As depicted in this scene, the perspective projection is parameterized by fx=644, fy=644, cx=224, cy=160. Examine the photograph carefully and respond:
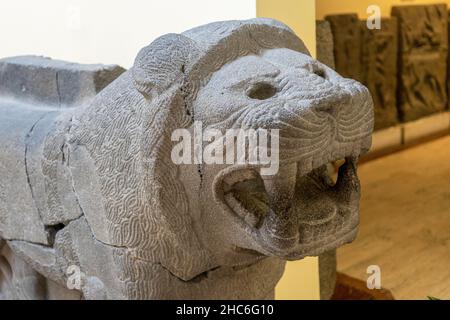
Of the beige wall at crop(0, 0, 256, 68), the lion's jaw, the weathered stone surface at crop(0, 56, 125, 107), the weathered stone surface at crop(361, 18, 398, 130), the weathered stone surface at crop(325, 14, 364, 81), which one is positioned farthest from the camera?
the weathered stone surface at crop(361, 18, 398, 130)

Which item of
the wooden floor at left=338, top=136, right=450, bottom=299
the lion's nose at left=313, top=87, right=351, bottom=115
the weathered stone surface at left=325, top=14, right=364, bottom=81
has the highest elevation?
the lion's nose at left=313, top=87, right=351, bottom=115

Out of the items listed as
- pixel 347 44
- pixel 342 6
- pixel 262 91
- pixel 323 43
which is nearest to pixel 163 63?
pixel 262 91

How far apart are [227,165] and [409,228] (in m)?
1.69

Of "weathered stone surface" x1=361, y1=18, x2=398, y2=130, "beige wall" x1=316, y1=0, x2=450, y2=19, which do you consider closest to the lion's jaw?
"beige wall" x1=316, y1=0, x2=450, y2=19

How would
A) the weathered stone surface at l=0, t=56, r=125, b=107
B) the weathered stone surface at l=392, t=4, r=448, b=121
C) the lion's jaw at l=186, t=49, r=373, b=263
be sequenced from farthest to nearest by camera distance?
the weathered stone surface at l=392, t=4, r=448, b=121
the weathered stone surface at l=0, t=56, r=125, b=107
the lion's jaw at l=186, t=49, r=373, b=263

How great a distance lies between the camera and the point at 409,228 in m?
2.68

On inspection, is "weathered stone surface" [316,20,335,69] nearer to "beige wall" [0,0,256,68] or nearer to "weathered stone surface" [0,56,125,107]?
"beige wall" [0,0,256,68]

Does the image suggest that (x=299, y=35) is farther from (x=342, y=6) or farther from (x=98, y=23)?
(x=342, y=6)

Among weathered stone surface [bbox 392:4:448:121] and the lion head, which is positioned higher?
the lion head

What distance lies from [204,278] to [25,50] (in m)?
1.31

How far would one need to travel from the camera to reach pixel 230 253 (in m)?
1.37

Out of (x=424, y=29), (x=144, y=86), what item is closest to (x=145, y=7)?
(x=144, y=86)

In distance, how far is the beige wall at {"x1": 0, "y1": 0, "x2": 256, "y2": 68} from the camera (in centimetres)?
182

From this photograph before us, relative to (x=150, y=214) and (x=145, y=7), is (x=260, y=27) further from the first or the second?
(x=145, y=7)
